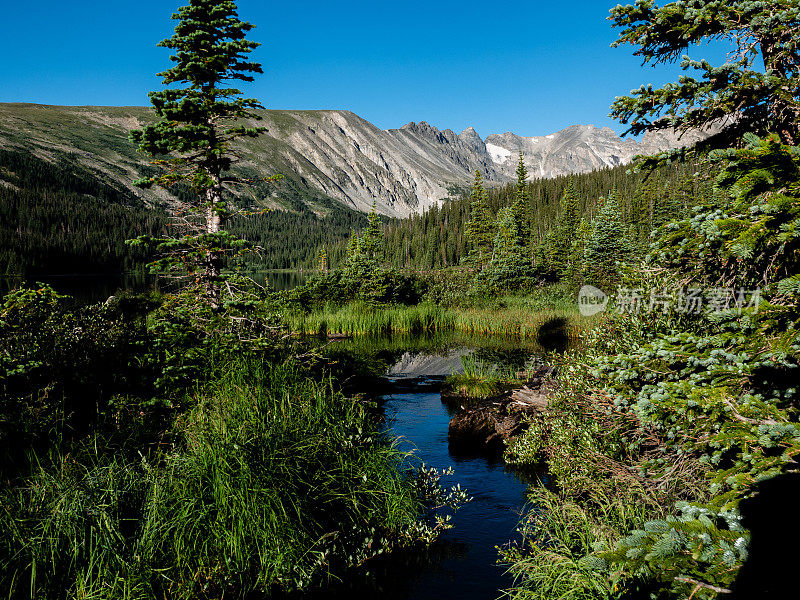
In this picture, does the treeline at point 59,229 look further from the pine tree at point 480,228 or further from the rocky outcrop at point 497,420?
the rocky outcrop at point 497,420

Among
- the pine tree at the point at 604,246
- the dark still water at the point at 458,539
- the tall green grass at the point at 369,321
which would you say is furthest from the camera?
the pine tree at the point at 604,246

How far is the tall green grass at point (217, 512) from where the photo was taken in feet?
15.6

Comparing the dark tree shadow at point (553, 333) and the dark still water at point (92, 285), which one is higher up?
the dark still water at point (92, 285)

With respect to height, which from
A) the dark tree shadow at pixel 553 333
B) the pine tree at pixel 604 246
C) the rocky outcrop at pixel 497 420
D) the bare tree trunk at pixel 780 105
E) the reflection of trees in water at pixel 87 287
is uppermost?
the pine tree at pixel 604 246

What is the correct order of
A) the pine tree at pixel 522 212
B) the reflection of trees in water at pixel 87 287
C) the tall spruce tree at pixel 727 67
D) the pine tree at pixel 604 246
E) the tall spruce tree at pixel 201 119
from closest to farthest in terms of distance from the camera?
the tall spruce tree at pixel 727 67 → the tall spruce tree at pixel 201 119 → the reflection of trees in water at pixel 87 287 → the pine tree at pixel 604 246 → the pine tree at pixel 522 212

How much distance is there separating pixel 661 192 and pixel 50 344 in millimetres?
101385

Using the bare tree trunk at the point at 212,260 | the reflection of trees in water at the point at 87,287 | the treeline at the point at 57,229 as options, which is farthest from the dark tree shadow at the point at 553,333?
the treeline at the point at 57,229

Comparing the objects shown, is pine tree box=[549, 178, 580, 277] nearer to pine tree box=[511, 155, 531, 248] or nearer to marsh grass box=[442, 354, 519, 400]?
pine tree box=[511, 155, 531, 248]

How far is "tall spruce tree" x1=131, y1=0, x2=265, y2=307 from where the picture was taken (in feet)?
35.7

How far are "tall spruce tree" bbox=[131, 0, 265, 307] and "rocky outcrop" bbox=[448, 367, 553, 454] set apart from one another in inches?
269

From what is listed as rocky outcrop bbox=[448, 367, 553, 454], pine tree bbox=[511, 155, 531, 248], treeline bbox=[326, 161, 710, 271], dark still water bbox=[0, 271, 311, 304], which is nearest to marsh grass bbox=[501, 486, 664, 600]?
rocky outcrop bbox=[448, 367, 553, 454]

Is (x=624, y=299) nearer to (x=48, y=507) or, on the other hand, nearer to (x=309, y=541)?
(x=309, y=541)

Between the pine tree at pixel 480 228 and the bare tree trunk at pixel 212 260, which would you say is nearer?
the bare tree trunk at pixel 212 260

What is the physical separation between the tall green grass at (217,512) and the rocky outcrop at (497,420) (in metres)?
4.19
